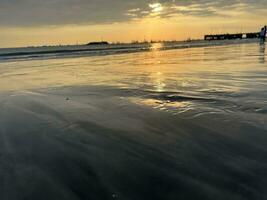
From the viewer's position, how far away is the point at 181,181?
420cm

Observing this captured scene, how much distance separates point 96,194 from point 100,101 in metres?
6.13

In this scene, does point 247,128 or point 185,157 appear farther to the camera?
point 247,128

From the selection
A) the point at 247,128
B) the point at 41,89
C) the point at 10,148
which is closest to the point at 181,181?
the point at 247,128

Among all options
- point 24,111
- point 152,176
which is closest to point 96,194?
point 152,176

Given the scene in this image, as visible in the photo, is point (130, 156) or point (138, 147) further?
point (138, 147)

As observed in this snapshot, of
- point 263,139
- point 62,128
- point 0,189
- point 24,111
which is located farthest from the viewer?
point 24,111

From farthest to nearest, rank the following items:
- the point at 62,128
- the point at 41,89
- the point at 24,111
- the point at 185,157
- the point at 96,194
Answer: the point at 41,89
the point at 24,111
the point at 62,128
the point at 185,157
the point at 96,194

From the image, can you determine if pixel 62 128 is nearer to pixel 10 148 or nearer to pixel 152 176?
pixel 10 148

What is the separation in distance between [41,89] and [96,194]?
10.1 m

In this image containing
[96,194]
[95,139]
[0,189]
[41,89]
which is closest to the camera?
[96,194]

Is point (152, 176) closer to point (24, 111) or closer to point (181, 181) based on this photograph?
point (181, 181)

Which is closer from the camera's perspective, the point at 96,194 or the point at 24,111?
the point at 96,194

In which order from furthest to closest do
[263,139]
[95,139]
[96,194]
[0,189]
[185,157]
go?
[95,139]
[263,139]
[185,157]
[0,189]
[96,194]

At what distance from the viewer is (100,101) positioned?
996 centimetres
